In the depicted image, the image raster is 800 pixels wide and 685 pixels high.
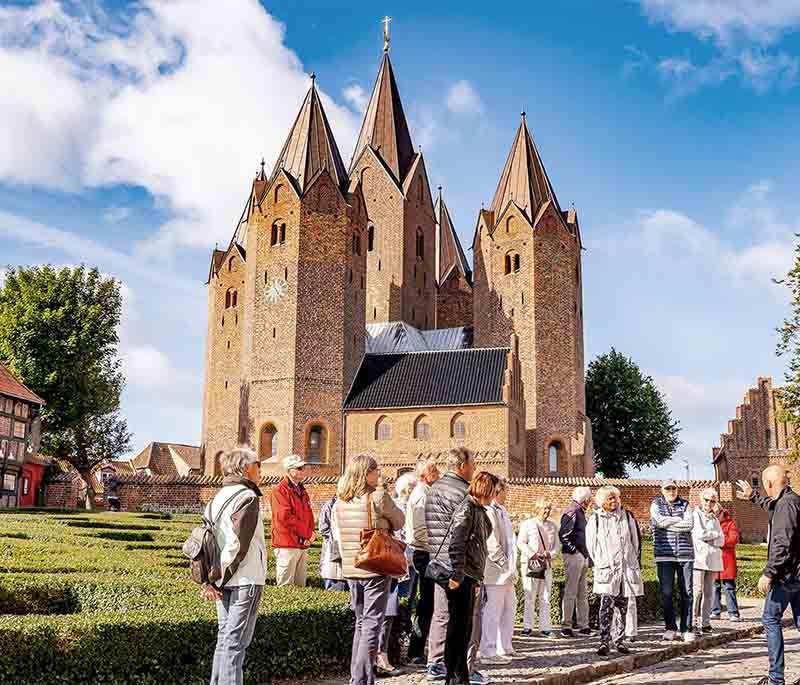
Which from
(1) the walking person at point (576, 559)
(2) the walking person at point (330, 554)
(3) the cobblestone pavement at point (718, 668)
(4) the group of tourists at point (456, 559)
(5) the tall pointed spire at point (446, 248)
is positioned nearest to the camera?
(4) the group of tourists at point (456, 559)

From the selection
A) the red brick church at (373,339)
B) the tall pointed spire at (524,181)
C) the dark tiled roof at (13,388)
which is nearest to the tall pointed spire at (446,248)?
the red brick church at (373,339)

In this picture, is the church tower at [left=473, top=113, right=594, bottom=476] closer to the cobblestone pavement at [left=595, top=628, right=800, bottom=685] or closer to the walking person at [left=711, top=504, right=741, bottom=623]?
the walking person at [left=711, top=504, right=741, bottom=623]

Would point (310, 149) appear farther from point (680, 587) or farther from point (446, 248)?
point (680, 587)

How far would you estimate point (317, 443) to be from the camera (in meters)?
44.6

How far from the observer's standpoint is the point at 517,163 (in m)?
53.7

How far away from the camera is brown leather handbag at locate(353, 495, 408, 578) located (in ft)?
25.1

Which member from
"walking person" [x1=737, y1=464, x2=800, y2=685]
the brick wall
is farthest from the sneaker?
the brick wall

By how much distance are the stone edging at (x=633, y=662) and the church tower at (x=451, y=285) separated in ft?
160

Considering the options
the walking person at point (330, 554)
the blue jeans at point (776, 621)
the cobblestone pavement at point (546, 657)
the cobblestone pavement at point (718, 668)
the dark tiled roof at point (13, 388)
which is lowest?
the cobblestone pavement at point (718, 668)

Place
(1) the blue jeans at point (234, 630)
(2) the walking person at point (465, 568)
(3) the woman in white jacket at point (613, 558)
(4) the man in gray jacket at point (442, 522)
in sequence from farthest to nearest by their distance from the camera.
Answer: (3) the woman in white jacket at point (613, 558) < (4) the man in gray jacket at point (442, 522) < (2) the walking person at point (465, 568) < (1) the blue jeans at point (234, 630)

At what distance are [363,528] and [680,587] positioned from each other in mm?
6085

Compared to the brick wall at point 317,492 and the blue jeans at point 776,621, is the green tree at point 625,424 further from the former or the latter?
the blue jeans at point 776,621

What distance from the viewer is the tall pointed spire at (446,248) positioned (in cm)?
6512

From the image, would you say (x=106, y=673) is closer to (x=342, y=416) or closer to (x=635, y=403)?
(x=342, y=416)
